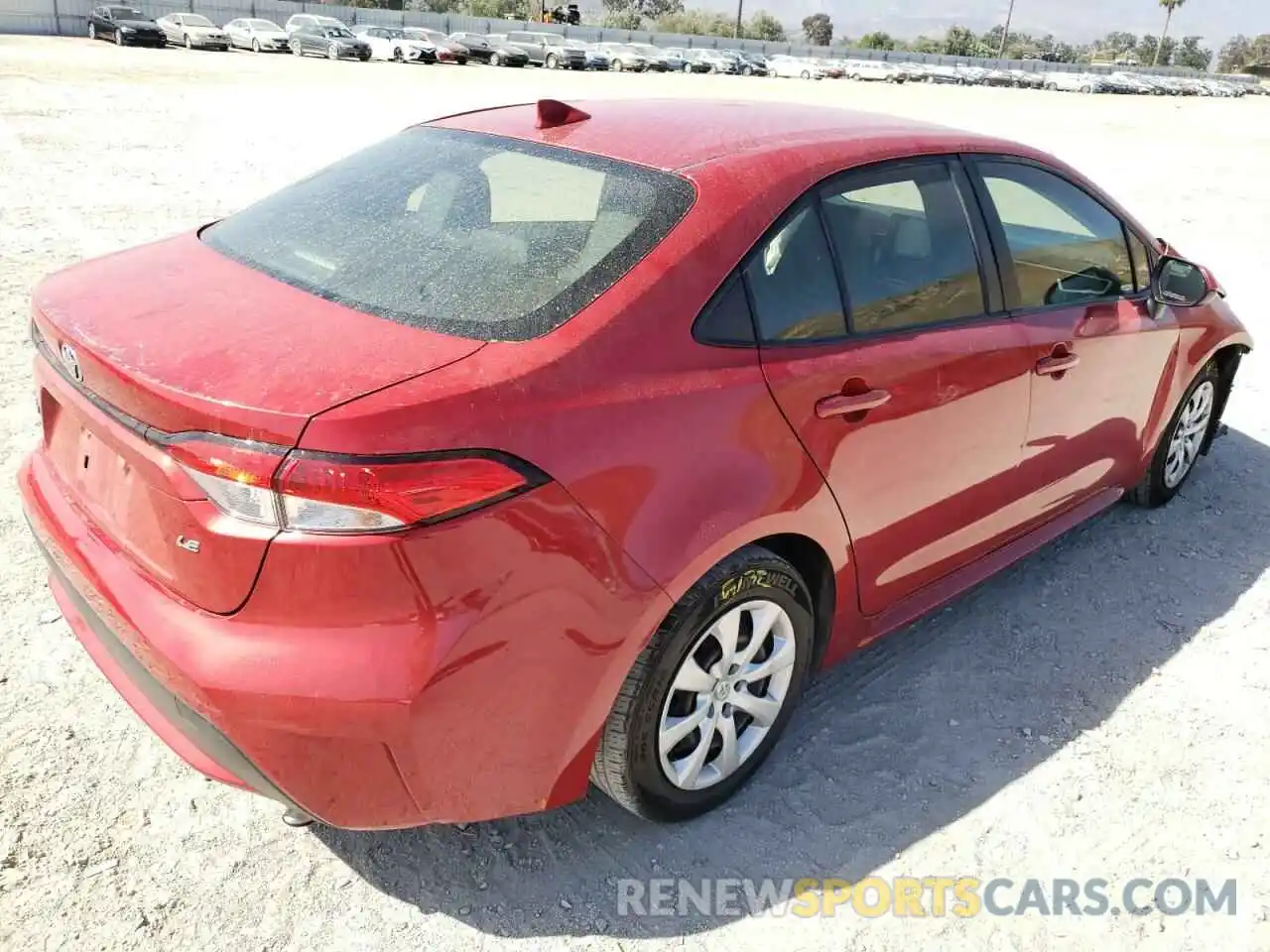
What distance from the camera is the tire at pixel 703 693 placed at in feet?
7.83

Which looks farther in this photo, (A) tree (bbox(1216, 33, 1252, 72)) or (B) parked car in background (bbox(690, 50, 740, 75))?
(A) tree (bbox(1216, 33, 1252, 72))

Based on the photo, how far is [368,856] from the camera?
2568mm

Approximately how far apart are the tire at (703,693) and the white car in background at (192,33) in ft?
137

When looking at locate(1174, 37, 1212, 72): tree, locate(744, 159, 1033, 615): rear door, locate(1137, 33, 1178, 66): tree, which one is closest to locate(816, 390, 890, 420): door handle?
locate(744, 159, 1033, 615): rear door

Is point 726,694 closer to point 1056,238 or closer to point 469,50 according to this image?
point 1056,238

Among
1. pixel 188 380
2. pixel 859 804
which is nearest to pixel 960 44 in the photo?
pixel 859 804

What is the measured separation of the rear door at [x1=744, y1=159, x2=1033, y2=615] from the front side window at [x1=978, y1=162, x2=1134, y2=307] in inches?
8.9

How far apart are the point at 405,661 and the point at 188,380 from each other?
0.72m

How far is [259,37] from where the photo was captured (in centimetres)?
3878

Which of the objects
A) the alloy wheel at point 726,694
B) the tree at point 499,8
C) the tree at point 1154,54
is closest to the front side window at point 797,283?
the alloy wheel at point 726,694

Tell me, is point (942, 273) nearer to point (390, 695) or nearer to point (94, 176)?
point (390, 695)

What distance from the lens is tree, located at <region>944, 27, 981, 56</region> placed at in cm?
10350

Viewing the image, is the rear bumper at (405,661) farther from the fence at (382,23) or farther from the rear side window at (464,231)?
the fence at (382,23)

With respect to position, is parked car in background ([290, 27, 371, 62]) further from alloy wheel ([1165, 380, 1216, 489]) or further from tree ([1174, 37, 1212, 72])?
tree ([1174, 37, 1212, 72])
